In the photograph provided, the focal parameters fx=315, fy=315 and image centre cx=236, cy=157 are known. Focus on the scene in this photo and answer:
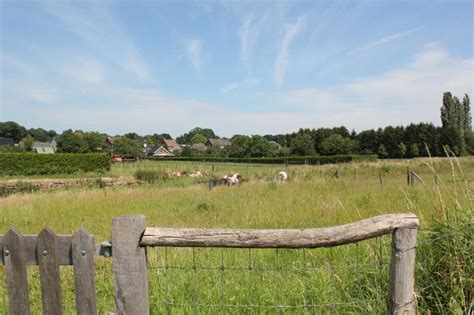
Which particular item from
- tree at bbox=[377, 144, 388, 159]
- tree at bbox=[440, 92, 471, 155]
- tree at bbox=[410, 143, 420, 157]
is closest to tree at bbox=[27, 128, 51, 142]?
tree at bbox=[377, 144, 388, 159]

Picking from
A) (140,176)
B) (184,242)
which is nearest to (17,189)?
(140,176)

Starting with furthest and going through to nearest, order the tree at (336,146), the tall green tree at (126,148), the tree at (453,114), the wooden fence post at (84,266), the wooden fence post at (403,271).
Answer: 1. the tree at (336,146)
2. the tall green tree at (126,148)
3. the tree at (453,114)
4. the wooden fence post at (403,271)
5. the wooden fence post at (84,266)

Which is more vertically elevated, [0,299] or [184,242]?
[184,242]

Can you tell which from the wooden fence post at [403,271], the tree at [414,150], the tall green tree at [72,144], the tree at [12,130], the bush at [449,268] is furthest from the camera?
the tree at [12,130]

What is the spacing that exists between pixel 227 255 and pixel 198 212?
546 centimetres

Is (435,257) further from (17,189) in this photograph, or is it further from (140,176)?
(140,176)

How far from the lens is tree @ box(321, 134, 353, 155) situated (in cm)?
7850

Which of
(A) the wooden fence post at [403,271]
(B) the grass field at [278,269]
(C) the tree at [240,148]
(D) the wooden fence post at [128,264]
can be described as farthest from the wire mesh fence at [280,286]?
(C) the tree at [240,148]

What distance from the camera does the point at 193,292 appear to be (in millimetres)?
3574

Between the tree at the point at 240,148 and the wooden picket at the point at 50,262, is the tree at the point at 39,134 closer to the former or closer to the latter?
the tree at the point at 240,148

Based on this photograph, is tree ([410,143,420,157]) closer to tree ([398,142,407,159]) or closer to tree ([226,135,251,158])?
tree ([398,142,407,159])

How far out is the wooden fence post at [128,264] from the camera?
200 cm

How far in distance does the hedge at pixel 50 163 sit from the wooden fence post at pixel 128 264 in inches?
1597

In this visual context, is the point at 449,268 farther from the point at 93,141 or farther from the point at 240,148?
the point at 93,141
